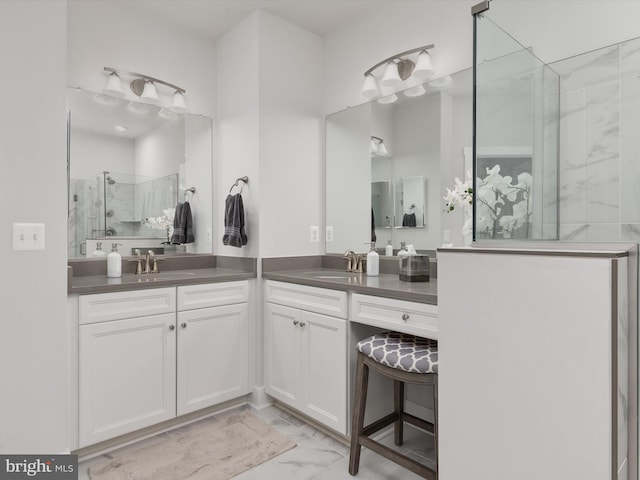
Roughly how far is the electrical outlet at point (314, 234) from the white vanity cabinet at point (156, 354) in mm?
635

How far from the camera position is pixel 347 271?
275 centimetres

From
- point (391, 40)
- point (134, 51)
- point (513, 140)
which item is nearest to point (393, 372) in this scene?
point (513, 140)

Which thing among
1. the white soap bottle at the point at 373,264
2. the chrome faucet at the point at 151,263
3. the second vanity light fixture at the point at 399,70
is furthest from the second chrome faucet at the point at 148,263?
the second vanity light fixture at the point at 399,70

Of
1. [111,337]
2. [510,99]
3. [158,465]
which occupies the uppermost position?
[510,99]

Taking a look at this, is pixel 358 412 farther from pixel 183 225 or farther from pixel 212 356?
pixel 183 225

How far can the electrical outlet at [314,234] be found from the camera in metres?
2.95

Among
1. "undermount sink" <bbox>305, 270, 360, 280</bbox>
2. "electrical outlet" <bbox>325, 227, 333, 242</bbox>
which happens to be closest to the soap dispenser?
"undermount sink" <bbox>305, 270, 360, 280</bbox>

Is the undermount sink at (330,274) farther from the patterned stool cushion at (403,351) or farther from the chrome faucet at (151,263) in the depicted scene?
the chrome faucet at (151,263)

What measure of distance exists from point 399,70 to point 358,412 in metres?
1.99

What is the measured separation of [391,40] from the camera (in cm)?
252

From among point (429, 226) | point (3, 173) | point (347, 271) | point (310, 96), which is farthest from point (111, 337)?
point (310, 96)

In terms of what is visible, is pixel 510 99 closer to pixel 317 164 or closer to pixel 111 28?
pixel 317 164

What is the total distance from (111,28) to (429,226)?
238cm

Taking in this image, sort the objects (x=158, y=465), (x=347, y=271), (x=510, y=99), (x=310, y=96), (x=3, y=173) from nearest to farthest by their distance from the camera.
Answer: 1. (x=510, y=99)
2. (x=3, y=173)
3. (x=158, y=465)
4. (x=347, y=271)
5. (x=310, y=96)
